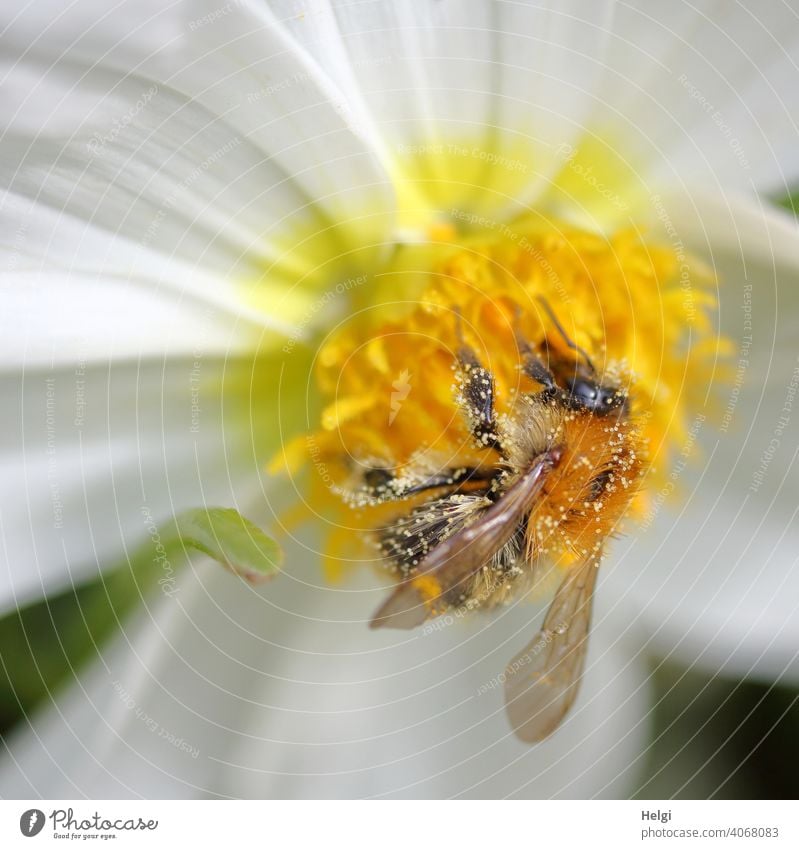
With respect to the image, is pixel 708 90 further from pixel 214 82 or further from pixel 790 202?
pixel 214 82

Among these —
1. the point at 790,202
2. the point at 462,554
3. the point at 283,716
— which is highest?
the point at 790,202

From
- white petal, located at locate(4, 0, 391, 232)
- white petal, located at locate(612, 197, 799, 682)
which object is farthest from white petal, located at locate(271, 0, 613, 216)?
white petal, located at locate(612, 197, 799, 682)

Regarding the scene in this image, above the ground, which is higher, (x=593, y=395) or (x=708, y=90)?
(x=708, y=90)

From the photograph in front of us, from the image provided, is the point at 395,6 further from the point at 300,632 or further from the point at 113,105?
the point at 300,632

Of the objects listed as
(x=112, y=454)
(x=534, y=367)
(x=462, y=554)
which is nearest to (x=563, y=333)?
(x=534, y=367)

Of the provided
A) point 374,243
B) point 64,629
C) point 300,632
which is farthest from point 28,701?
point 374,243

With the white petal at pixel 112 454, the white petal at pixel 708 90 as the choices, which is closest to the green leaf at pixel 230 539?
the white petal at pixel 112 454

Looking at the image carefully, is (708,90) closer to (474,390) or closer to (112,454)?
(474,390)
